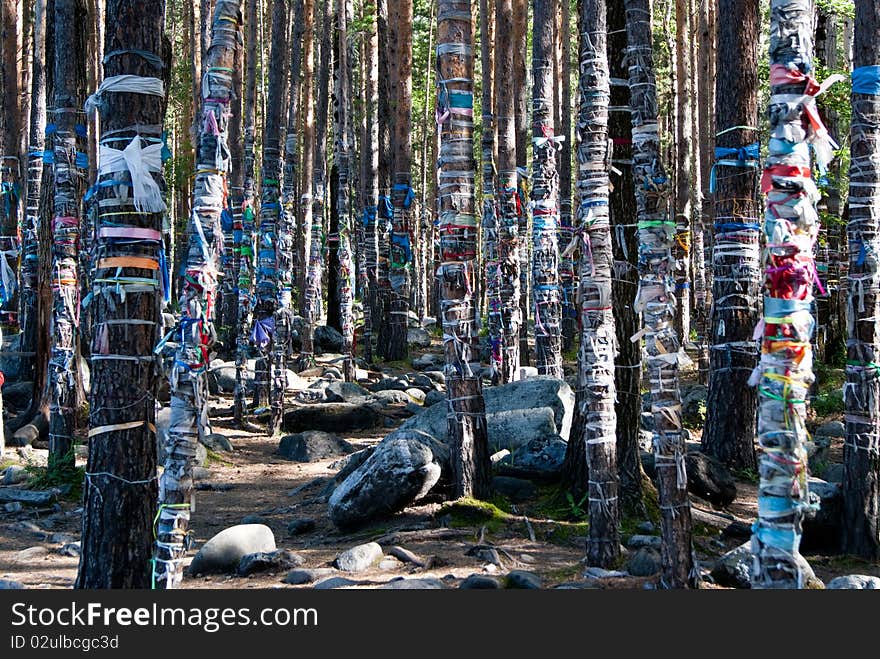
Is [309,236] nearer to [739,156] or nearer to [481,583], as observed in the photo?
[739,156]

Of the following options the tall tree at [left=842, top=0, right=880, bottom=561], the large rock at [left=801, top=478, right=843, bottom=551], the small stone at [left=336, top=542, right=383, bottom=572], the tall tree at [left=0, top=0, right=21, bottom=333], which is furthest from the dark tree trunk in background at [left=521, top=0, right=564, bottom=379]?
the small stone at [left=336, top=542, right=383, bottom=572]

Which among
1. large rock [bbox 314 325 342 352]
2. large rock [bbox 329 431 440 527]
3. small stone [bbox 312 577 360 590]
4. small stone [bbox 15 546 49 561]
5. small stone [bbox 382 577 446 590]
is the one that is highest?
large rock [bbox 314 325 342 352]

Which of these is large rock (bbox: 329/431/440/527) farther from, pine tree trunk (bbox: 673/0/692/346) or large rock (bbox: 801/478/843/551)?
pine tree trunk (bbox: 673/0/692/346)

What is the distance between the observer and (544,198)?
48.1 ft

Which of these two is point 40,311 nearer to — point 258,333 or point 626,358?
point 258,333

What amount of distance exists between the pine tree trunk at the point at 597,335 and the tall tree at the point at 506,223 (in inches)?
343

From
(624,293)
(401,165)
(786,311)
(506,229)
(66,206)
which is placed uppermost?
(401,165)

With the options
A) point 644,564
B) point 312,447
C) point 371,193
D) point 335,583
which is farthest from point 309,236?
point 644,564

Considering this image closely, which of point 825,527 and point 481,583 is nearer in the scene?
point 481,583

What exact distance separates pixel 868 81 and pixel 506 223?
850cm

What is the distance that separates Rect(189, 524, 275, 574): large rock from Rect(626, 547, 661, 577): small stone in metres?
2.92

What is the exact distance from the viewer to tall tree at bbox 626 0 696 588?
18.3 ft

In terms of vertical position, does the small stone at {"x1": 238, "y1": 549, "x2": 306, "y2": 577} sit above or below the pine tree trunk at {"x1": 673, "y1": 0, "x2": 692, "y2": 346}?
below

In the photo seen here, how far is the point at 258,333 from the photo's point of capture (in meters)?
13.4
